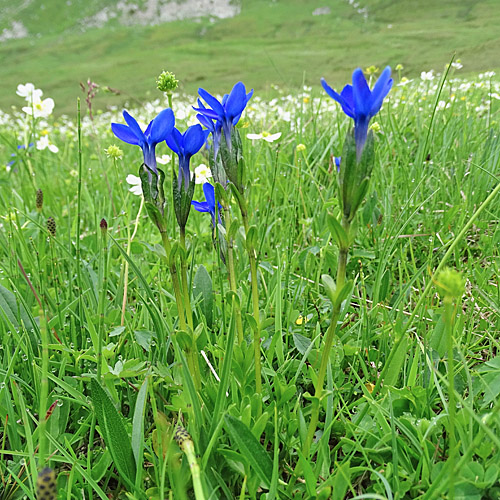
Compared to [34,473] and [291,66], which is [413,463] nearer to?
[34,473]

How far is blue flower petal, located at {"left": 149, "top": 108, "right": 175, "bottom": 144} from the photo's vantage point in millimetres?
1023

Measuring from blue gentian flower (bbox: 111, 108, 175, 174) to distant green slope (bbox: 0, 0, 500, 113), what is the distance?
32815 millimetres

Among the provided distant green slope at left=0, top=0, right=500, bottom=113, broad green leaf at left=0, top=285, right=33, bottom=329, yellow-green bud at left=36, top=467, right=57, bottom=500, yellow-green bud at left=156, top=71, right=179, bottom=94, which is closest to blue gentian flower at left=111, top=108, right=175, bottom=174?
yellow-green bud at left=156, top=71, right=179, bottom=94

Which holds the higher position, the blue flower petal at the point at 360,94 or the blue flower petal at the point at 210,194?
the blue flower petal at the point at 360,94

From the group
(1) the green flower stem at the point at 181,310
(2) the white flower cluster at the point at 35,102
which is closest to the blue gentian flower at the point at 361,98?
(1) the green flower stem at the point at 181,310

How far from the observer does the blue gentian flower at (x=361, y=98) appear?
84 centimetres

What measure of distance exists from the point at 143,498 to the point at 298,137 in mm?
2784

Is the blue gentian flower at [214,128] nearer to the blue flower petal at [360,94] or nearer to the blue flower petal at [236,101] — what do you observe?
the blue flower petal at [236,101]

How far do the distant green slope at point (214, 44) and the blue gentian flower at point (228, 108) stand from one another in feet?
107

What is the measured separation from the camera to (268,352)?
146cm

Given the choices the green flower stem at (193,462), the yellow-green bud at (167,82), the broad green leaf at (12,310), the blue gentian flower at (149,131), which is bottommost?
the broad green leaf at (12,310)

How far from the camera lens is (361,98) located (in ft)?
2.79

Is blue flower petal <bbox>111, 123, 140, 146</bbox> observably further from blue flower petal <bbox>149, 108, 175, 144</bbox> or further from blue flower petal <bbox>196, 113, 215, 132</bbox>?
blue flower petal <bbox>196, 113, 215, 132</bbox>

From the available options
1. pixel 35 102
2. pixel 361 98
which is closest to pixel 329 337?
pixel 361 98
